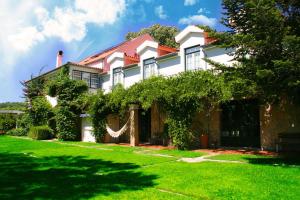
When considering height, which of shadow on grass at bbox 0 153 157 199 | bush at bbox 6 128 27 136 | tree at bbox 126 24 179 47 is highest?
tree at bbox 126 24 179 47

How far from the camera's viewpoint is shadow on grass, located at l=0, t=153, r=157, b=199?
24.0 feet

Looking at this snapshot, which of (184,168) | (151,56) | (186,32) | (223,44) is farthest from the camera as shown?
(151,56)

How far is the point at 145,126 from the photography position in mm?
24328

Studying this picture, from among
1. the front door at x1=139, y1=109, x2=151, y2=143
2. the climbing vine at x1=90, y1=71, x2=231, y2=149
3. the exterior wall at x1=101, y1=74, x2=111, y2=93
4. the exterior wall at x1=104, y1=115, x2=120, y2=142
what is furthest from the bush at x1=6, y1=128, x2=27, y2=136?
the climbing vine at x1=90, y1=71, x2=231, y2=149

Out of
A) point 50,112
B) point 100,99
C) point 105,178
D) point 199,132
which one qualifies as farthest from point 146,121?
point 105,178

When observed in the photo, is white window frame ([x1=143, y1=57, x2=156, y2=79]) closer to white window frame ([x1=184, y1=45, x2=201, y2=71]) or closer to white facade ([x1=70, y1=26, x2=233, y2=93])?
white facade ([x1=70, y1=26, x2=233, y2=93])

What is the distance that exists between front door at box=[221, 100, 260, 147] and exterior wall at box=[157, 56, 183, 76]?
507 centimetres

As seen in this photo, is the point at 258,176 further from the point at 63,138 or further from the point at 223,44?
the point at 63,138

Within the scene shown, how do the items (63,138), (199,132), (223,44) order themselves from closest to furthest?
(223,44), (199,132), (63,138)

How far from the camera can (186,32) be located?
2092 cm

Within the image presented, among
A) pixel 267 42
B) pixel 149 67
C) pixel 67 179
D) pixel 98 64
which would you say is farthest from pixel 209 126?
pixel 98 64

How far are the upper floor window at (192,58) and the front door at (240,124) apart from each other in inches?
151

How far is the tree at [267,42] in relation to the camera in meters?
9.95

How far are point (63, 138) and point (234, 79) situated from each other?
1833cm
